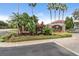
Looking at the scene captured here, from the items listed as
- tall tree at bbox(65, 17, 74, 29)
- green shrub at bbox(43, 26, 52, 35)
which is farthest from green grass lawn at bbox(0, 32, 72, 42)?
tall tree at bbox(65, 17, 74, 29)

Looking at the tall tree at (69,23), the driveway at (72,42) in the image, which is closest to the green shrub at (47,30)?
the driveway at (72,42)

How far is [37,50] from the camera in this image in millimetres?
6852

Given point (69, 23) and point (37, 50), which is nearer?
point (37, 50)

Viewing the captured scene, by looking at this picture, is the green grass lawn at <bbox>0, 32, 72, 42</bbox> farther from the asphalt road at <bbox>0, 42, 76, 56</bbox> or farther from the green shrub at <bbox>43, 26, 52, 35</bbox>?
the asphalt road at <bbox>0, 42, 76, 56</bbox>

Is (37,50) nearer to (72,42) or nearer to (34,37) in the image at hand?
(34,37)

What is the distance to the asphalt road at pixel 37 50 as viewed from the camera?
670 centimetres

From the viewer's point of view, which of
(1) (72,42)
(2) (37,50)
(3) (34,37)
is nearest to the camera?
(2) (37,50)

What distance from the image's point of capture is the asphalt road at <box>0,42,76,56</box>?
6695 mm

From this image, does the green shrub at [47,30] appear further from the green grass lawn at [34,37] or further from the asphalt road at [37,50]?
the asphalt road at [37,50]

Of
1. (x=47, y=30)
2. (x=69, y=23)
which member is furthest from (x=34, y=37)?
(x=69, y=23)

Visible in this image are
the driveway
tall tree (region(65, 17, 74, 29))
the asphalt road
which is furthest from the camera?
tall tree (region(65, 17, 74, 29))

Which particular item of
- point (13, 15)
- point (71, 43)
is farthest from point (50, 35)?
point (13, 15)

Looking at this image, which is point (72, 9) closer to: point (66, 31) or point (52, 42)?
point (66, 31)

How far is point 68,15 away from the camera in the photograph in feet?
23.4
